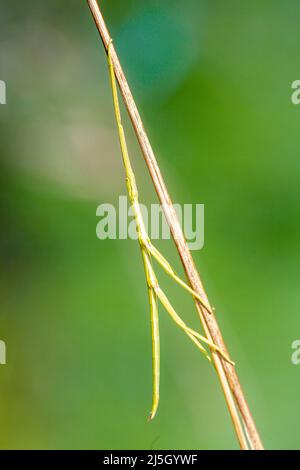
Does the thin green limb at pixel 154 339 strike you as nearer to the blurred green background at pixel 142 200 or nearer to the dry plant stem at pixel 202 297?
the dry plant stem at pixel 202 297

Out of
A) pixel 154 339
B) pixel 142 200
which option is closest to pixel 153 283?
pixel 154 339

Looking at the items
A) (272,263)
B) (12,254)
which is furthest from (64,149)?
(272,263)

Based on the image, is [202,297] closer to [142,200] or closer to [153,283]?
[153,283]

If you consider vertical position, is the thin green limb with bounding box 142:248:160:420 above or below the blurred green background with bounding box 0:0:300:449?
below

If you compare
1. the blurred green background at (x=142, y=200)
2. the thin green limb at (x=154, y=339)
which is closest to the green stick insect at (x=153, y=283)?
the thin green limb at (x=154, y=339)

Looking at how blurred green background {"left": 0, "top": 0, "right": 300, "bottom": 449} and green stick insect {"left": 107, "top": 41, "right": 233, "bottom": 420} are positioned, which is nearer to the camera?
green stick insect {"left": 107, "top": 41, "right": 233, "bottom": 420}

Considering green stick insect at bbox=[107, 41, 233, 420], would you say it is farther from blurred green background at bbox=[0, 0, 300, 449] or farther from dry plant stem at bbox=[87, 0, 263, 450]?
blurred green background at bbox=[0, 0, 300, 449]

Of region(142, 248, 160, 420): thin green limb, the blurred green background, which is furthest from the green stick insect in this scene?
the blurred green background
